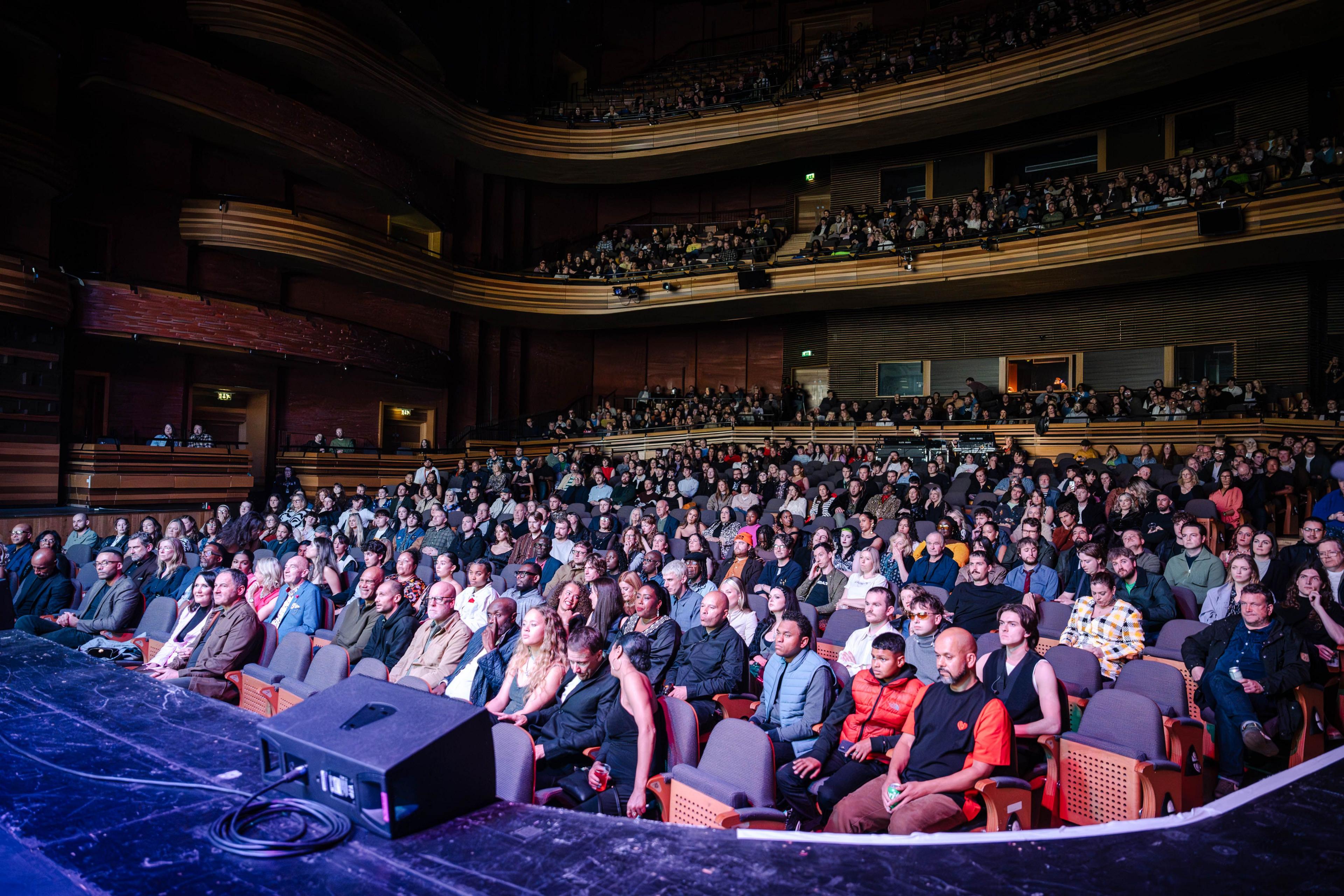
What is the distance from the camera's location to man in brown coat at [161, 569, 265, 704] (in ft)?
12.7

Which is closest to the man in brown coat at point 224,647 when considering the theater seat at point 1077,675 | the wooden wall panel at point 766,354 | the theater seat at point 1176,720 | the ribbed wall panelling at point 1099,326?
the theater seat at point 1077,675

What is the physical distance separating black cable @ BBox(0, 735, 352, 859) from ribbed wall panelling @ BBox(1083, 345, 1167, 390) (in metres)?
13.7

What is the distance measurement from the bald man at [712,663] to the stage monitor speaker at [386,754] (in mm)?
1958

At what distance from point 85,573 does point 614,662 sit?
19.5 ft

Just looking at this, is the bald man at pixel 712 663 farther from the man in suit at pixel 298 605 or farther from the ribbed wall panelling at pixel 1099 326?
the ribbed wall panelling at pixel 1099 326

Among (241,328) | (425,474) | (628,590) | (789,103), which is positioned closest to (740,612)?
(628,590)

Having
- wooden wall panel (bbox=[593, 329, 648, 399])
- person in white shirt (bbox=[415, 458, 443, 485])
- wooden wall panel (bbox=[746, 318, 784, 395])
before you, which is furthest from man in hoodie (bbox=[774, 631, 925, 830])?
wooden wall panel (bbox=[593, 329, 648, 399])

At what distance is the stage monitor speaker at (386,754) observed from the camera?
1.42 m

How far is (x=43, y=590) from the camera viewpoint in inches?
212

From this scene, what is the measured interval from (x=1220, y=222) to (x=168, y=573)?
39.8 feet

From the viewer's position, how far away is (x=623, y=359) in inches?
704

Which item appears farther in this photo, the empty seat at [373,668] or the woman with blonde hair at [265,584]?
the woman with blonde hair at [265,584]

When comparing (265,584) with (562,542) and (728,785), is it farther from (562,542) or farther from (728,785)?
(728,785)

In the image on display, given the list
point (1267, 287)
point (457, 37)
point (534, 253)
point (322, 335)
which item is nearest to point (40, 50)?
point (322, 335)
